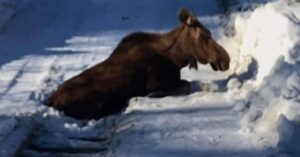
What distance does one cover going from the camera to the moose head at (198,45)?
10227mm

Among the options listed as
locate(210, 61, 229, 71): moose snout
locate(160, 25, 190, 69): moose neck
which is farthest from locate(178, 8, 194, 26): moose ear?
locate(210, 61, 229, 71): moose snout

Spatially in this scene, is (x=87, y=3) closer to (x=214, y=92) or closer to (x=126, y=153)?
(x=214, y=92)

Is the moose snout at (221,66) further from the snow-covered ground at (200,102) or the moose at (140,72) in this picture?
the snow-covered ground at (200,102)

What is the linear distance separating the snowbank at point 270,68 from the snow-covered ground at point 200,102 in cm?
1

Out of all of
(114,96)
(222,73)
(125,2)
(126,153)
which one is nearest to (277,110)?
(126,153)

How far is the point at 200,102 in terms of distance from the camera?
9.35m

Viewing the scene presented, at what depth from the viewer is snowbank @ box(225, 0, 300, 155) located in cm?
771

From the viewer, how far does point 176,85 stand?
33.2ft

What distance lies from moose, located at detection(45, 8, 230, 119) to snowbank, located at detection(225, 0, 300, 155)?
489mm

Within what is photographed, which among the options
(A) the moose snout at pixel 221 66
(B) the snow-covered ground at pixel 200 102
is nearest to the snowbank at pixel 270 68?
(B) the snow-covered ground at pixel 200 102

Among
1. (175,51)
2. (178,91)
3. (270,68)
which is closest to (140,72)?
(178,91)

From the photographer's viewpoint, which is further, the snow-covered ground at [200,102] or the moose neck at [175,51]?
the moose neck at [175,51]

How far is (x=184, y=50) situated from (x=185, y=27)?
0.89ft

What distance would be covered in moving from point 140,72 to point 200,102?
924mm
